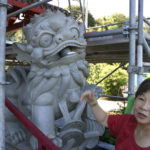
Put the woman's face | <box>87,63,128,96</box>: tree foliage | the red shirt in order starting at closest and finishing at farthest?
the woman's face, the red shirt, <box>87,63,128,96</box>: tree foliage

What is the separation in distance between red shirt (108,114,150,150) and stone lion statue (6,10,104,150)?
1.33 feet

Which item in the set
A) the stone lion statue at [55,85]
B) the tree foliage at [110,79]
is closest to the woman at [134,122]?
the stone lion statue at [55,85]

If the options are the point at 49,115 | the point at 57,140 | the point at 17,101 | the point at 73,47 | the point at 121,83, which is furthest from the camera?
the point at 121,83

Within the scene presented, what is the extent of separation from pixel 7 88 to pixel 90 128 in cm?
88

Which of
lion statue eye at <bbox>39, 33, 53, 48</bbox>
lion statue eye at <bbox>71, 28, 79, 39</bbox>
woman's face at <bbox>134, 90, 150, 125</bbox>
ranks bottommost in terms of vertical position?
woman's face at <bbox>134, 90, 150, 125</bbox>

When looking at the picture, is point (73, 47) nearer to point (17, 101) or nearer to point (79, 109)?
point (79, 109)

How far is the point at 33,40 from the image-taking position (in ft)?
5.85

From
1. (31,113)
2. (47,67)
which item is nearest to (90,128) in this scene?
(31,113)

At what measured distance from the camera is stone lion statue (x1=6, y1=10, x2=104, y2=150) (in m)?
1.74

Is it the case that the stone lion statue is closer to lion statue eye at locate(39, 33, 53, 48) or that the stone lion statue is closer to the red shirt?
lion statue eye at locate(39, 33, 53, 48)

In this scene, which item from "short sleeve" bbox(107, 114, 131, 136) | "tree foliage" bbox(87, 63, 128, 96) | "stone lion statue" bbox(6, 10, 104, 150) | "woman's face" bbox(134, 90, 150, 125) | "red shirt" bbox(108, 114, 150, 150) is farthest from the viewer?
"tree foliage" bbox(87, 63, 128, 96)

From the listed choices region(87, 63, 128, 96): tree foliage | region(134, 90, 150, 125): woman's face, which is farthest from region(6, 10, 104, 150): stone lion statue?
region(87, 63, 128, 96): tree foliage

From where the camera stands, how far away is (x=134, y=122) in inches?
54.7

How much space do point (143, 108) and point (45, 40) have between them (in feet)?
3.26
